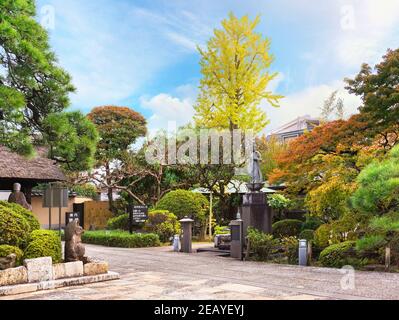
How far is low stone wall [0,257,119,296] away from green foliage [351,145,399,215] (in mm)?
5425

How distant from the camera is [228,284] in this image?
867 centimetres

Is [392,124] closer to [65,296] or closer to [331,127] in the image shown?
[331,127]

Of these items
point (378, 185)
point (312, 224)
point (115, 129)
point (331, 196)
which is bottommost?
point (312, 224)

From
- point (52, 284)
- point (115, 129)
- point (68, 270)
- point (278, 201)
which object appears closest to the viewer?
point (52, 284)

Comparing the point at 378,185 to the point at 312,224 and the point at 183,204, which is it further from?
the point at 183,204

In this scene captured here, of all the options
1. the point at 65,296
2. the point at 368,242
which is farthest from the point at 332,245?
the point at 65,296

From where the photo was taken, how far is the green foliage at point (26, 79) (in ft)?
29.5

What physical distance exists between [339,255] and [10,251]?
757cm

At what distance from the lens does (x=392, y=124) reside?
12.8m

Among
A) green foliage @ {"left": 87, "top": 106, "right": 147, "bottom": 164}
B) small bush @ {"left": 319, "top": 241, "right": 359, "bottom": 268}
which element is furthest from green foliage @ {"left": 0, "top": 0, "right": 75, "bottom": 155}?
green foliage @ {"left": 87, "top": 106, "right": 147, "bottom": 164}

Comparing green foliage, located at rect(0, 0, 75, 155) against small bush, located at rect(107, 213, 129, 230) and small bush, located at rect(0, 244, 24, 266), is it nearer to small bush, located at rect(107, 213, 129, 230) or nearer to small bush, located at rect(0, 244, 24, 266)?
small bush, located at rect(0, 244, 24, 266)

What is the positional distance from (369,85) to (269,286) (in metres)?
7.45

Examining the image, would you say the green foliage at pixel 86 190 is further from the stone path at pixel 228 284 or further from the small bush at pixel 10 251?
the small bush at pixel 10 251

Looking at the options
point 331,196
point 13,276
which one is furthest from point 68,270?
point 331,196
